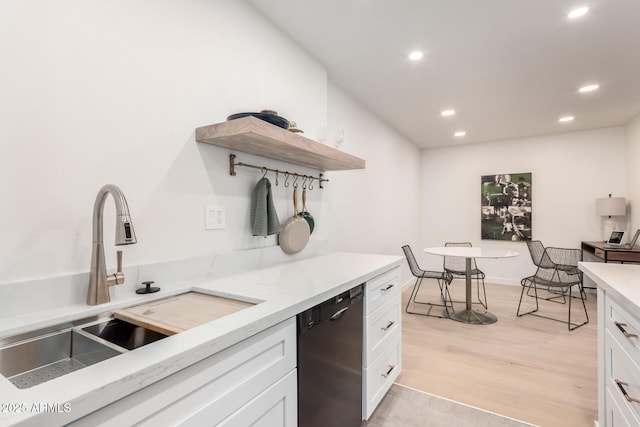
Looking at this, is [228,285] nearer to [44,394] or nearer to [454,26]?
[44,394]

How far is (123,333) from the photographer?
1.10 meters

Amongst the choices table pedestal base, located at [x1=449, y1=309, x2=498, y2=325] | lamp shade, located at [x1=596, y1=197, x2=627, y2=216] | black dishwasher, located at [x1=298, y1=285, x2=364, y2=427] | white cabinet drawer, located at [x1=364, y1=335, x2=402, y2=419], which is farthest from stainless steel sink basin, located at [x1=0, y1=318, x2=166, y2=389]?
lamp shade, located at [x1=596, y1=197, x2=627, y2=216]

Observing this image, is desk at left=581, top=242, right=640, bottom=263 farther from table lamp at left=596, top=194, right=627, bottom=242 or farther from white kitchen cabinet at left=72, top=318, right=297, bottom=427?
white kitchen cabinet at left=72, top=318, right=297, bottom=427

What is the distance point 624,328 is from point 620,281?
231 millimetres

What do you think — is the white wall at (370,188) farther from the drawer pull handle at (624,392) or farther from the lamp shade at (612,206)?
the lamp shade at (612,206)

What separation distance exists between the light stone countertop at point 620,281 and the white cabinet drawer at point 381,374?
1.14m

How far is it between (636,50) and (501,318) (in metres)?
2.72

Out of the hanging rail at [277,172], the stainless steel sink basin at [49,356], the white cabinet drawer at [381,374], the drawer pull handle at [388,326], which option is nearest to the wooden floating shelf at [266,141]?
the hanging rail at [277,172]

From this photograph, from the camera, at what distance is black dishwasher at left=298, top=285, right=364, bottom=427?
1206 mm

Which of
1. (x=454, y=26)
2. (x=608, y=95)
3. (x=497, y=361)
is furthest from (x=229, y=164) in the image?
(x=608, y=95)

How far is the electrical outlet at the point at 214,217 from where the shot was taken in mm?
1588

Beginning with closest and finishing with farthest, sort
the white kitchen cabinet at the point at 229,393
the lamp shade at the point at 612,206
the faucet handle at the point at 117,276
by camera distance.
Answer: the white kitchen cabinet at the point at 229,393
the faucet handle at the point at 117,276
the lamp shade at the point at 612,206

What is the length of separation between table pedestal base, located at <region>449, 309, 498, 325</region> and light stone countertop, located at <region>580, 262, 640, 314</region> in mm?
1883

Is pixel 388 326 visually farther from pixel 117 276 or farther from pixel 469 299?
pixel 469 299
